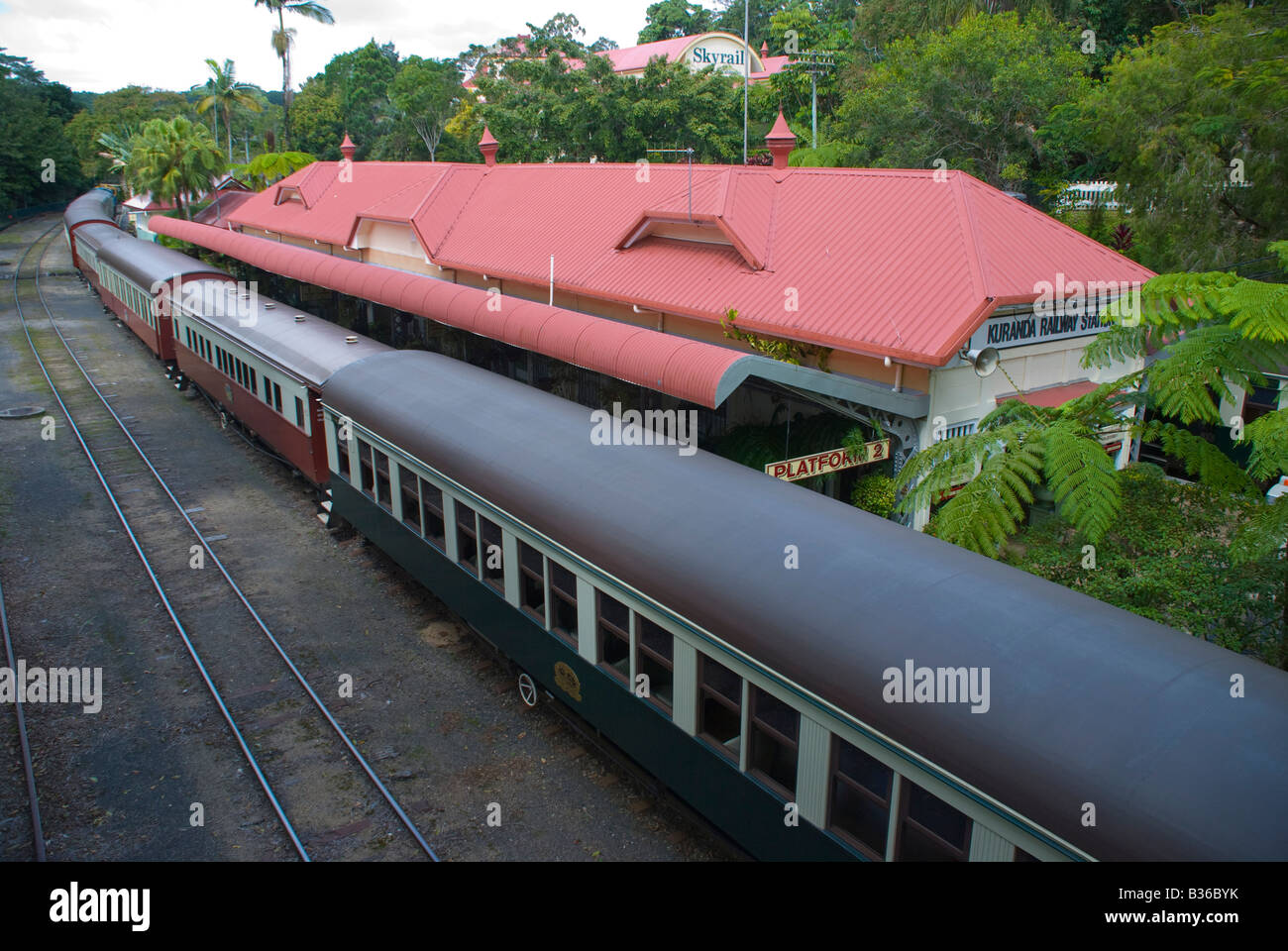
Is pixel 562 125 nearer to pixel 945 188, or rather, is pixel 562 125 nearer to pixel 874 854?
pixel 945 188

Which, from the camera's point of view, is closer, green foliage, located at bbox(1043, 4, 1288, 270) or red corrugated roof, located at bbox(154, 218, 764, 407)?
red corrugated roof, located at bbox(154, 218, 764, 407)

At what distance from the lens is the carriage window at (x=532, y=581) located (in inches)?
368

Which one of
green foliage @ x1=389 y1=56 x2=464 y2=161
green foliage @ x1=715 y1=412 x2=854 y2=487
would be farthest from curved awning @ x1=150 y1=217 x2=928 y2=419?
green foliage @ x1=389 y1=56 x2=464 y2=161

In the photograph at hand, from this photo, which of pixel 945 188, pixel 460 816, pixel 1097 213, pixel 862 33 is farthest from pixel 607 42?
pixel 460 816

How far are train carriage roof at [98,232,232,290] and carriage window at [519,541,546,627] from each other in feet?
62.9

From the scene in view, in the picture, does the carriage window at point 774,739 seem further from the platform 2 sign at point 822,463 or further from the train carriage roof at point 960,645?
the platform 2 sign at point 822,463

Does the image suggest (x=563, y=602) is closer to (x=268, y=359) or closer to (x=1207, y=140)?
(x=268, y=359)

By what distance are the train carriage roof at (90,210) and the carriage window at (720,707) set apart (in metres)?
49.7

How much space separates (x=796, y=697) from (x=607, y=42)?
105 metres

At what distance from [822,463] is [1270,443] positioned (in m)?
6.95

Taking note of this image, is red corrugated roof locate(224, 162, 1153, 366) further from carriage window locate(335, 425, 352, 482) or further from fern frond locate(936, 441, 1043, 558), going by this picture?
fern frond locate(936, 441, 1043, 558)

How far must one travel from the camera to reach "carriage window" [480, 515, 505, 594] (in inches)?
395

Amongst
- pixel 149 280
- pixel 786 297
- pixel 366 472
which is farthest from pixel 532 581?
pixel 149 280

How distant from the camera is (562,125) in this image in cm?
3631
